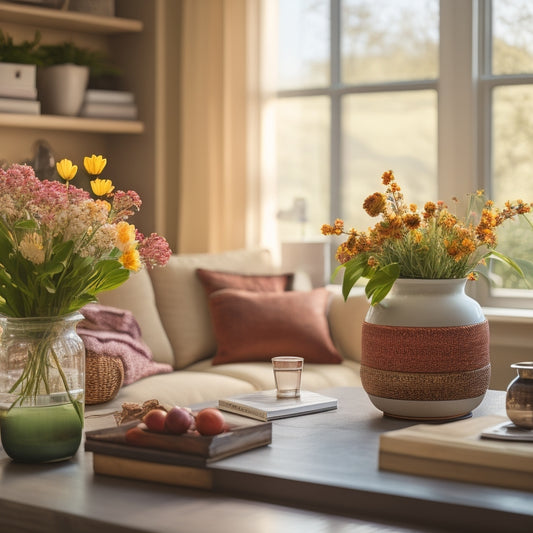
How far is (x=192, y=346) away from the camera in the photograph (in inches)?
152

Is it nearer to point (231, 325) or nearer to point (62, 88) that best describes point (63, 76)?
point (62, 88)

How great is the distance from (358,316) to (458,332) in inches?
79.5

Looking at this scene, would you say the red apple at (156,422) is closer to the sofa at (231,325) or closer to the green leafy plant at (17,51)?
the sofa at (231,325)

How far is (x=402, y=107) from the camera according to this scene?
4.52 meters

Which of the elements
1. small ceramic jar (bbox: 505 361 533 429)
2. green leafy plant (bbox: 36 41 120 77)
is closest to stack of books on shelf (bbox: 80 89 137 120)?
green leafy plant (bbox: 36 41 120 77)

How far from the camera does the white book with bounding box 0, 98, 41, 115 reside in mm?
4277

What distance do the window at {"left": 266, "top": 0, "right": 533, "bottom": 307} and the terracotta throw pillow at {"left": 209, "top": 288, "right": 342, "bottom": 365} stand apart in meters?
0.84

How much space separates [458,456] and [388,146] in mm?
3292

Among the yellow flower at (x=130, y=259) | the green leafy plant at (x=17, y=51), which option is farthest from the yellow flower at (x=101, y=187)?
the green leafy plant at (x=17, y=51)

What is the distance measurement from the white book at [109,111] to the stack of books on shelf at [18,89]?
11.1 inches

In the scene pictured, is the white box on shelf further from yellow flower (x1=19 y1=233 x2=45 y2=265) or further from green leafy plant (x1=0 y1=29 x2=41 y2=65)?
yellow flower (x1=19 y1=233 x2=45 y2=265)

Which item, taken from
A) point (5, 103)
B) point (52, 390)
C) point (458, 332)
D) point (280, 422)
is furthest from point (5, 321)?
point (5, 103)

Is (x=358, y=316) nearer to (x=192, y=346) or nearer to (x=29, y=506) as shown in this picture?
(x=192, y=346)

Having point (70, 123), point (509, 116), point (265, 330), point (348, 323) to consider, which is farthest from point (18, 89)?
point (509, 116)
